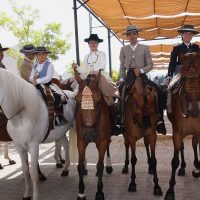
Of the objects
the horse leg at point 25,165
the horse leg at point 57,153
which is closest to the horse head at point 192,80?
the horse leg at point 25,165

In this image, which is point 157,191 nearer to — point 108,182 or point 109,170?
point 108,182

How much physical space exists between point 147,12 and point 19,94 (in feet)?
28.3

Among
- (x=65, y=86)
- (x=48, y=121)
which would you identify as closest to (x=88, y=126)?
(x=48, y=121)

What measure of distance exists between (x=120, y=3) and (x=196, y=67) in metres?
6.75

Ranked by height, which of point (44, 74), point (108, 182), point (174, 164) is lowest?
point (108, 182)

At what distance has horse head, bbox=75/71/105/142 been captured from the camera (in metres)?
4.49

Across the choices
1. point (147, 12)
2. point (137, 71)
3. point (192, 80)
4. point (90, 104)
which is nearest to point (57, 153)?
point (90, 104)

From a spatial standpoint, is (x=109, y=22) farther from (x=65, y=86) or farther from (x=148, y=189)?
(x=148, y=189)

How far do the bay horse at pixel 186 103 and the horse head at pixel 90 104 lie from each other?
129cm

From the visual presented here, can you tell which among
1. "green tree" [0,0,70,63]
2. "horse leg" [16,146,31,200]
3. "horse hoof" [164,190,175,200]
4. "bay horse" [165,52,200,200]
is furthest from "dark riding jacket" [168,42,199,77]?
"green tree" [0,0,70,63]

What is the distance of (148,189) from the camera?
553 cm

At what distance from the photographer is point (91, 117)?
14.7ft

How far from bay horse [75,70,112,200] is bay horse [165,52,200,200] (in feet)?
3.68

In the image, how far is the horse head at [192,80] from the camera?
14.7ft
